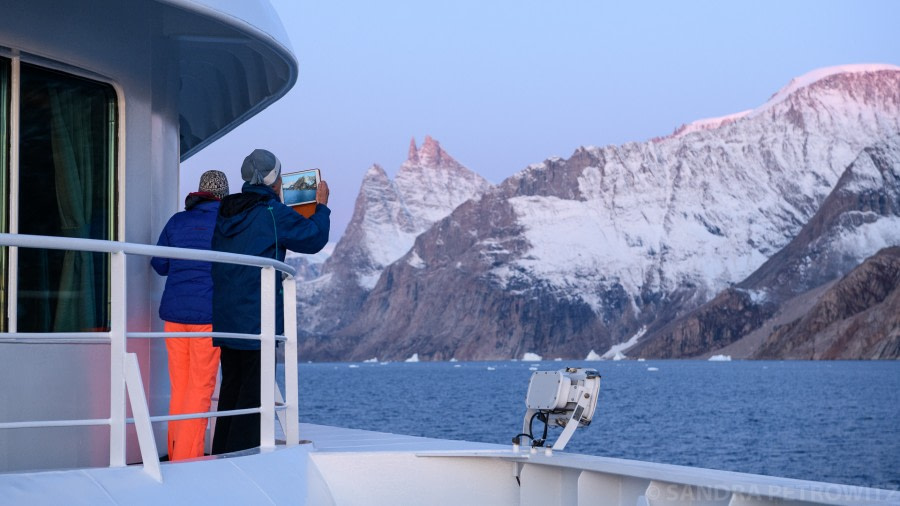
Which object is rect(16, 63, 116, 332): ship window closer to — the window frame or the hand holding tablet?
A: the window frame

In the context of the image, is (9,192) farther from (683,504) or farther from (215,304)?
(683,504)

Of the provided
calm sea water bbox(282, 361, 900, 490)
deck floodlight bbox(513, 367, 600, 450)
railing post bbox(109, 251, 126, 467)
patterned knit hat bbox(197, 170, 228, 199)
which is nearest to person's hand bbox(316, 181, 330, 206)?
patterned knit hat bbox(197, 170, 228, 199)

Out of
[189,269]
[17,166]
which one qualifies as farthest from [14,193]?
[189,269]

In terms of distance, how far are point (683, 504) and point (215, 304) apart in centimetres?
261

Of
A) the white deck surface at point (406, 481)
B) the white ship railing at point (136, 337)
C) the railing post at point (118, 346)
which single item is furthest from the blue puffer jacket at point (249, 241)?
the railing post at point (118, 346)

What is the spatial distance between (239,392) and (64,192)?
1.55 m

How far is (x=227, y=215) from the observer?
582cm

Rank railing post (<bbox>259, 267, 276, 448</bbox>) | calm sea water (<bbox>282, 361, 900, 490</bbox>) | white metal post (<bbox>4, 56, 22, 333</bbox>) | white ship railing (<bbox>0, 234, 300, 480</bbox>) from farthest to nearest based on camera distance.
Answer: calm sea water (<bbox>282, 361, 900, 490</bbox>)
white metal post (<bbox>4, 56, 22, 333</bbox>)
railing post (<bbox>259, 267, 276, 448</bbox>)
white ship railing (<bbox>0, 234, 300, 480</bbox>)

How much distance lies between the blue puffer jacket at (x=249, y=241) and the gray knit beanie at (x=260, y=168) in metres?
0.05

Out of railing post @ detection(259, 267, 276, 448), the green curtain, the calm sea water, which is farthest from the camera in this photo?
the calm sea water

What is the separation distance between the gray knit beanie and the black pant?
0.89 m

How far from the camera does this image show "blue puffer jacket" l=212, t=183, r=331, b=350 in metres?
5.63

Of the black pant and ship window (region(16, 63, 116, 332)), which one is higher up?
ship window (region(16, 63, 116, 332))

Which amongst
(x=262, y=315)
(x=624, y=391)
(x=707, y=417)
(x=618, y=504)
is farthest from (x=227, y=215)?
(x=624, y=391)
